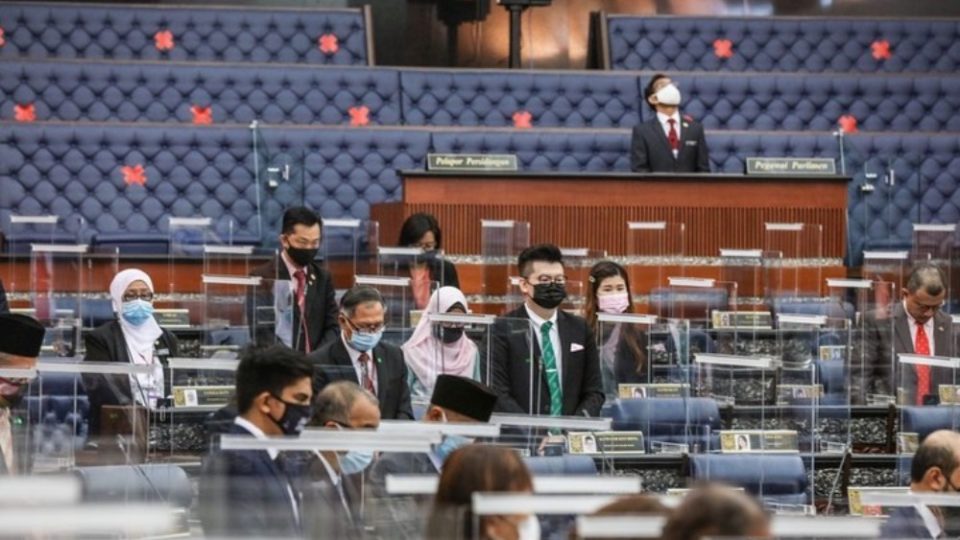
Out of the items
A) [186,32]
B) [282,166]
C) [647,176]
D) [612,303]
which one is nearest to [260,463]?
[612,303]

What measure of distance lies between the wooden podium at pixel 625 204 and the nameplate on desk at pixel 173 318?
231cm

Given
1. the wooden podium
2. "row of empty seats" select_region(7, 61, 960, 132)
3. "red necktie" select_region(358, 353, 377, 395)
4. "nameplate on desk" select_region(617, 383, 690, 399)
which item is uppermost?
"row of empty seats" select_region(7, 61, 960, 132)

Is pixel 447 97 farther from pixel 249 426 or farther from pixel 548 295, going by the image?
pixel 249 426

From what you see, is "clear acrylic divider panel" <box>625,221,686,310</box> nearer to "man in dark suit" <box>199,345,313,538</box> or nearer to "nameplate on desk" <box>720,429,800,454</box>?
"nameplate on desk" <box>720,429,800,454</box>

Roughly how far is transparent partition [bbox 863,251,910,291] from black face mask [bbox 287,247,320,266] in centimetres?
402

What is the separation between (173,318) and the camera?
36.6 feet

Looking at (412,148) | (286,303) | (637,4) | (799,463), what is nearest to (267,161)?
(412,148)

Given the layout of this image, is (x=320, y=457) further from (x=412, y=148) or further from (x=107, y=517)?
(x=412, y=148)

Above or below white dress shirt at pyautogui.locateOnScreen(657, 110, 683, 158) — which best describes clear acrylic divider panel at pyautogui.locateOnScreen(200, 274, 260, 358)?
below

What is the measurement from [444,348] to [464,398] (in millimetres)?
1759

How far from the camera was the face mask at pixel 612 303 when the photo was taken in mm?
9891

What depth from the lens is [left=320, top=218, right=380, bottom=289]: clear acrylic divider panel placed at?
39.5ft

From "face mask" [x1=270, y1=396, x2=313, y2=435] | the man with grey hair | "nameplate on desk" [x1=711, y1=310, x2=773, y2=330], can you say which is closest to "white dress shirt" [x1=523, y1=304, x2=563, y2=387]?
"nameplate on desk" [x1=711, y1=310, x2=773, y2=330]

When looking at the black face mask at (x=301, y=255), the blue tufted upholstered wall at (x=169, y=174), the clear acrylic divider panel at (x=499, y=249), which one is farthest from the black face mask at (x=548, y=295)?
the blue tufted upholstered wall at (x=169, y=174)
